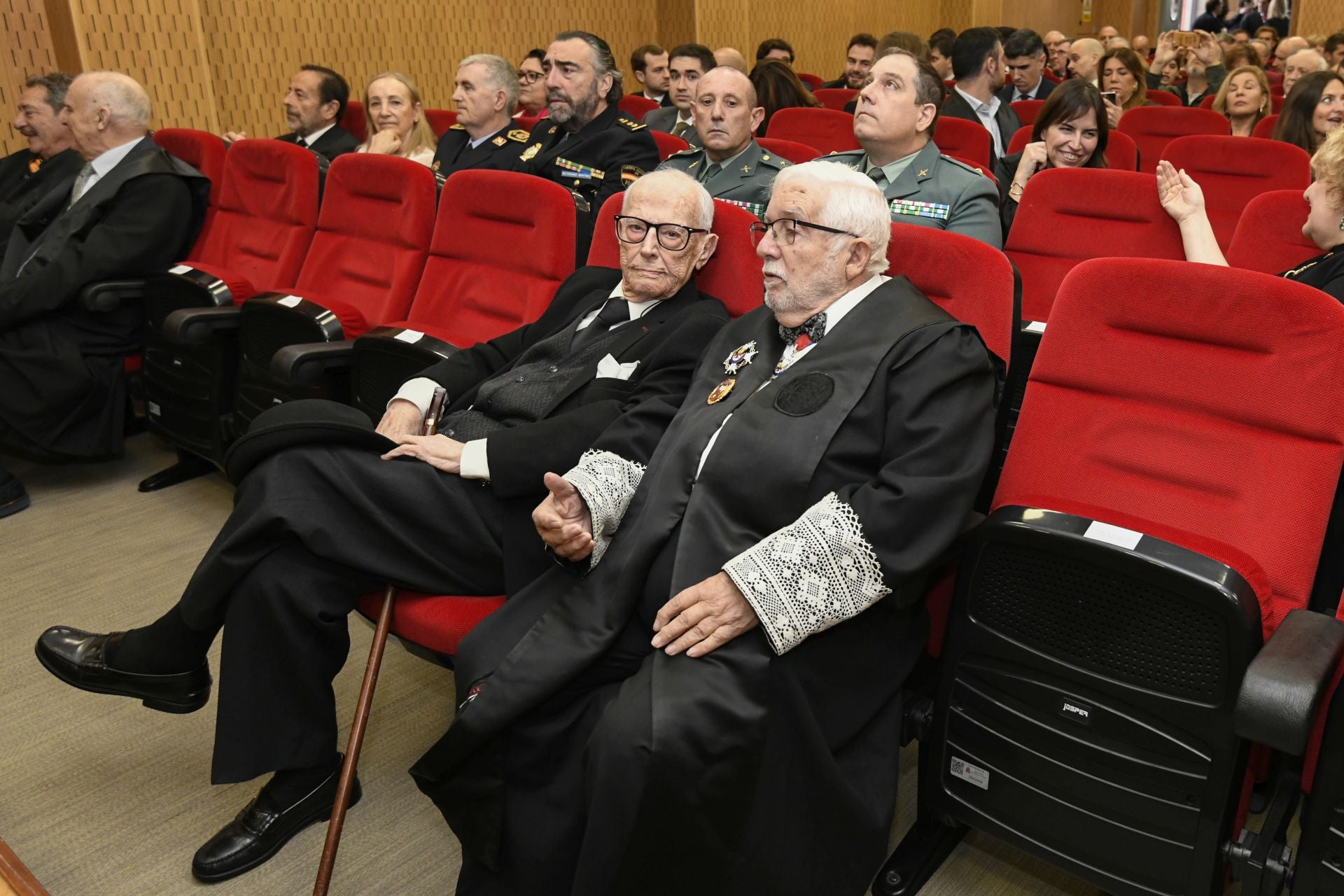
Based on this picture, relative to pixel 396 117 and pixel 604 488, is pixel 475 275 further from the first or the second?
pixel 396 117

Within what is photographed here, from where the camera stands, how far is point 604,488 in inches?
70.4

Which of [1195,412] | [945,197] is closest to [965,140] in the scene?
[945,197]

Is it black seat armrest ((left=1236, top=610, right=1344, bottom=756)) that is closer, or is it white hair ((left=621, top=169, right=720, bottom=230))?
black seat armrest ((left=1236, top=610, right=1344, bottom=756))

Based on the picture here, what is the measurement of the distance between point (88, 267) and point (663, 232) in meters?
2.23

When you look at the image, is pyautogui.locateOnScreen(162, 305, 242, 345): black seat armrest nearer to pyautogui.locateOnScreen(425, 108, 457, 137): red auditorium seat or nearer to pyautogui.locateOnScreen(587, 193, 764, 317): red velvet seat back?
pyautogui.locateOnScreen(587, 193, 764, 317): red velvet seat back

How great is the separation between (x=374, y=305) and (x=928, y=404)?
6.79ft

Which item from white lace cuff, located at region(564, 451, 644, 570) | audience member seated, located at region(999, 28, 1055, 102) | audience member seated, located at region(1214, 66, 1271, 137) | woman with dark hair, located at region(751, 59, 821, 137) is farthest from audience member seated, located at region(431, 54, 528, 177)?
audience member seated, located at region(999, 28, 1055, 102)

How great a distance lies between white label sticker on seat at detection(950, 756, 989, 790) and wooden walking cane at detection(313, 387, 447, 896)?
946 mm

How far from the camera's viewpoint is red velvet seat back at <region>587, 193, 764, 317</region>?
90.0 inches

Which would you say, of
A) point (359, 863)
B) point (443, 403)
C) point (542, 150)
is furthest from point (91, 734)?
point (542, 150)

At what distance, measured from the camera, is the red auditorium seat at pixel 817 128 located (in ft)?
16.5

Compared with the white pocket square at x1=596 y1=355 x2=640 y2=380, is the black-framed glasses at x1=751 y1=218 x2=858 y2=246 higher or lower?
higher

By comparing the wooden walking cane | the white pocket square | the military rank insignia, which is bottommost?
the wooden walking cane

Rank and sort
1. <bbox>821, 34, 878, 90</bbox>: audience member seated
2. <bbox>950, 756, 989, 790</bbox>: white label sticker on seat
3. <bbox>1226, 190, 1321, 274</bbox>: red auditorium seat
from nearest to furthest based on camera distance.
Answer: <bbox>950, 756, 989, 790</bbox>: white label sticker on seat
<bbox>1226, 190, 1321, 274</bbox>: red auditorium seat
<bbox>821, 34, 878, 90</bbox>: audience member seated
